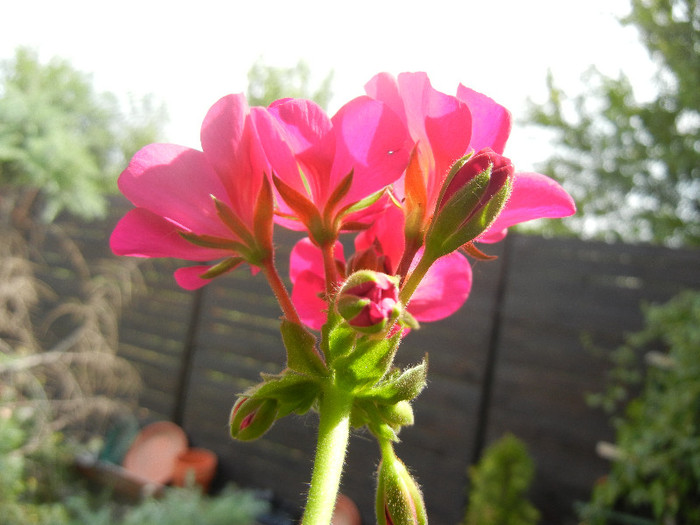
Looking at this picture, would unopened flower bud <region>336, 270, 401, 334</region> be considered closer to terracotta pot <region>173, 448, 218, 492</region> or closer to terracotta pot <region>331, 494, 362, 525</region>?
terracotta pot <region>331, 494, 362, 525</region>

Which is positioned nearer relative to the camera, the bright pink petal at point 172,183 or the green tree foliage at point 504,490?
Answer: the bright pink petal at point 172,183

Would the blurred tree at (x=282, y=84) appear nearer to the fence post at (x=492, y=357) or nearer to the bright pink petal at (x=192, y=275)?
the fence post at (x=492, y=357)

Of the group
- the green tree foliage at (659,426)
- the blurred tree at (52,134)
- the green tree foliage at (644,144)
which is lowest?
the green tree foliage at (659,426)

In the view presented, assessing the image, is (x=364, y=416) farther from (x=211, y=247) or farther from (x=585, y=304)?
(x=585, y=304)

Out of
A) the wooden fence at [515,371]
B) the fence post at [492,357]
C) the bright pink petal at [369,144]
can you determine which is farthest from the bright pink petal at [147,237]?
the fence post at [492,357]

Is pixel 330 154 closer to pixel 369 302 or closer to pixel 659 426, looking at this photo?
pixel 369 302

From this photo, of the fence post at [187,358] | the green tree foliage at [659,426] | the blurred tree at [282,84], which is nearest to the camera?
the green tree foliage at [659,426]

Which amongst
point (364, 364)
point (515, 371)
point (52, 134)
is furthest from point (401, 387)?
point (52, 134)

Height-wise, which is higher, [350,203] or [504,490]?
[350,203]
